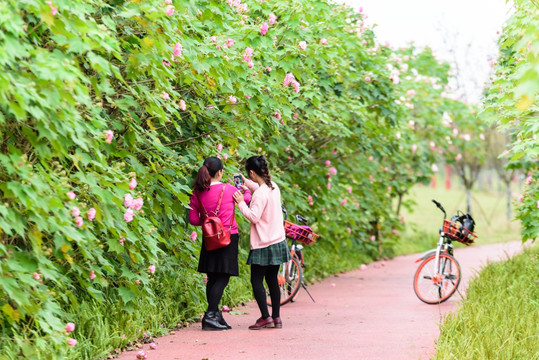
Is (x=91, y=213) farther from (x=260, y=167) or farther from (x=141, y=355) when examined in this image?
(x=260, y=167)

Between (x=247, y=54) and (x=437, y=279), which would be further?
(x=437, y=279)

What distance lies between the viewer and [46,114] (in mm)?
4719

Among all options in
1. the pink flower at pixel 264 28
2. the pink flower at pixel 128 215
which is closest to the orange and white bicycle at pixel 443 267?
the pink flower at pixel 264 28

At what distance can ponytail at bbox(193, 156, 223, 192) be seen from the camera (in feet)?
24.8

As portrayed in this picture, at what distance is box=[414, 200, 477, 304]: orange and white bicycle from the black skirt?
3.16 m

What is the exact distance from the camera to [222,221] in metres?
7.70

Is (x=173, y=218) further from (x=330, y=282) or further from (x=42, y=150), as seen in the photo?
(x=330, y=282)

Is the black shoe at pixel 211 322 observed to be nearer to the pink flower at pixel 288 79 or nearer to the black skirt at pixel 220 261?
the black skirt at pixel 220 261

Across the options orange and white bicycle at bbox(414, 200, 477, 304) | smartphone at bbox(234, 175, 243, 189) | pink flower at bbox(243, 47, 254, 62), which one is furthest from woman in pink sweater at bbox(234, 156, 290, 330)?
orange and white bicycle at bbox(414, 200, 477, 304)

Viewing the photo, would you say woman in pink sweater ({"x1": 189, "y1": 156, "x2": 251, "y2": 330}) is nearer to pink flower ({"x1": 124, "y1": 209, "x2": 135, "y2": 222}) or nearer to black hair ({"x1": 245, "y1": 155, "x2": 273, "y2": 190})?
black hair ({"x1": 245, "y1": 155, "x2": 273, "y2": 190})

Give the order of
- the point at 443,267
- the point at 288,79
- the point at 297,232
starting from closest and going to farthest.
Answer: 1. the point at 288,79
2. the point at 297,232
3. the point at 443,267

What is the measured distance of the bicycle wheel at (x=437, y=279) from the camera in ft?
32.6

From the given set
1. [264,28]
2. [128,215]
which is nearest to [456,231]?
[264,28]

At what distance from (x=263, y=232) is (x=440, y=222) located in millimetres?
23561
